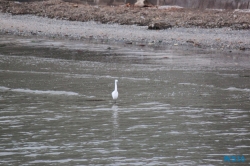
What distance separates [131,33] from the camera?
89.4 ft

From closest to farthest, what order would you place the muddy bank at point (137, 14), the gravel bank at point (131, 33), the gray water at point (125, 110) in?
the gray water at point (125, 110), the gravel bank at point (131, 33), the muddy bank at point (137, 14)

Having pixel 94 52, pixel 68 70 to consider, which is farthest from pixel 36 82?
pixel 94 52

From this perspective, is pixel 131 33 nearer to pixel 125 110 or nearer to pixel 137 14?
pixel 137 14

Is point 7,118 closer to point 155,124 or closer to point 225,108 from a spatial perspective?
point 155,124

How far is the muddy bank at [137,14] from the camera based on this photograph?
27.3 metres

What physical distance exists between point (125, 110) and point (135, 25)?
1673 centimetres

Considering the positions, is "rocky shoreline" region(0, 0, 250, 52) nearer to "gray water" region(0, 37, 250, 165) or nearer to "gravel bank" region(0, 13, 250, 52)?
"gravel bank" region(0, 13, 250, 52)

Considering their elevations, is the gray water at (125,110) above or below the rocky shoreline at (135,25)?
below

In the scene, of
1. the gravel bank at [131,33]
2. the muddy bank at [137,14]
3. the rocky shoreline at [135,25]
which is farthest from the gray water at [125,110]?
the muddy bank at [137,14]

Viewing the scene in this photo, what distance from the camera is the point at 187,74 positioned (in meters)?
17.4

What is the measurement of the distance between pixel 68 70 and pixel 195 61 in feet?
14.1

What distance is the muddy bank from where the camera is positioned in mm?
27297

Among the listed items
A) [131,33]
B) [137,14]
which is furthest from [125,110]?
[137,14]

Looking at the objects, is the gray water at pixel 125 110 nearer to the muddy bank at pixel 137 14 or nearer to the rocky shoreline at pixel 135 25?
the rocky shoreline at pixel 135 25
